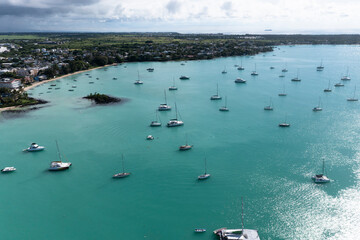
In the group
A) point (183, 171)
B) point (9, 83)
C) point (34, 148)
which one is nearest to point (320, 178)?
point (183, 171)

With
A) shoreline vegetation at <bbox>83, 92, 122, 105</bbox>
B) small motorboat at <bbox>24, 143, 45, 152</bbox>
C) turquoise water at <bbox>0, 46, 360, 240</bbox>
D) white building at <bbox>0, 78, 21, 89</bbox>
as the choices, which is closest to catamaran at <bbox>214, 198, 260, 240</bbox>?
turquoise water at <bbox>0, 46, 360, 240</bbox>

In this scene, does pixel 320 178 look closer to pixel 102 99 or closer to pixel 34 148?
pixel 34 148

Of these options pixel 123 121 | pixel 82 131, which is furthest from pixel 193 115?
pixel 82 131

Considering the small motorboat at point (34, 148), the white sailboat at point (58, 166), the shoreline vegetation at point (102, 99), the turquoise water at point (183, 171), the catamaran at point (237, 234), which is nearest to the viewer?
the catamaran at point (237, 234)

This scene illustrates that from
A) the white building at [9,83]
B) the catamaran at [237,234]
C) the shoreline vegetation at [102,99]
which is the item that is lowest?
the catamaran at [237,234]

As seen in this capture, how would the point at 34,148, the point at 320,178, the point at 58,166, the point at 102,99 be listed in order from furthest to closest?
1. the point at 102,99
2. the point at 34,148
3. the point at 58,166
4. the point at 320,178

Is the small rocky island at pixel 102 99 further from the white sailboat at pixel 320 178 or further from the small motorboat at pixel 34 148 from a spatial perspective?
the white sailboat at pixel 320 178

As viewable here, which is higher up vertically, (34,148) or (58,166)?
(34,148)

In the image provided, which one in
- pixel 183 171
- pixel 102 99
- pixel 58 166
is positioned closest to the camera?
pixel 183 171

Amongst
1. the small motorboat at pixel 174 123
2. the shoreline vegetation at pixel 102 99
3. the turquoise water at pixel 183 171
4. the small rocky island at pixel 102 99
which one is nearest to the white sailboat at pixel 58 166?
the turquoise water at pixel 183 171

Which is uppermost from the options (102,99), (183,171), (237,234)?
(102,99)
